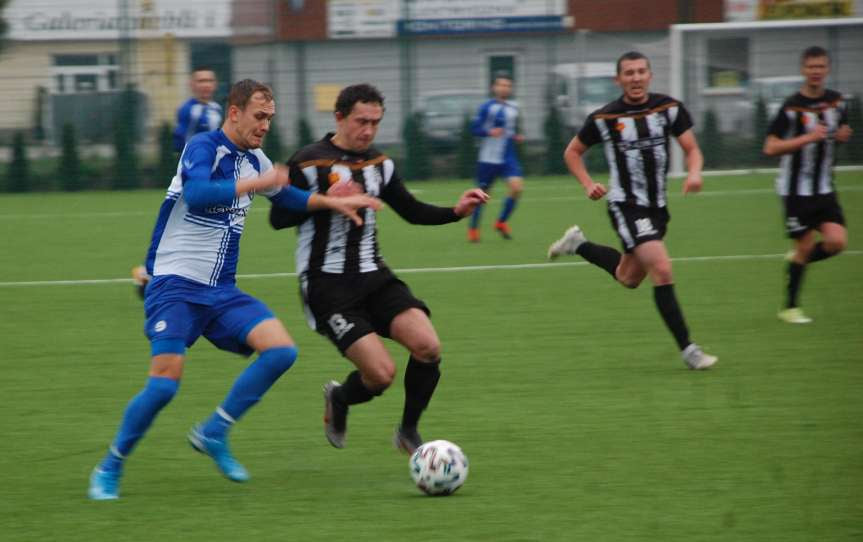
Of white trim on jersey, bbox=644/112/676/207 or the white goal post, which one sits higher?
the white goal post

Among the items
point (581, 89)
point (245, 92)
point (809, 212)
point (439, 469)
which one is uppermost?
point (581, 89)

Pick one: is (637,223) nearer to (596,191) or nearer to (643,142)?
(596,191)

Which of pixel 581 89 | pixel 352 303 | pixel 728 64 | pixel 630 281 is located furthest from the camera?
pixel 581 89

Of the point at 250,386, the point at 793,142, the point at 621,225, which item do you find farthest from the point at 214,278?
the point at 793,142

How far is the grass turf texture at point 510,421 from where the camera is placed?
4.72 m

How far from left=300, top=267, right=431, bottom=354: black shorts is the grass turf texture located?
2.04 feet

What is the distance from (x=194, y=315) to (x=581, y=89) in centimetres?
2024

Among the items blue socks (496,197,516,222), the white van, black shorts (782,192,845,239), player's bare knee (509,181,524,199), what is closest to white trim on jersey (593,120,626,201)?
black shorts (782,192,845,239)

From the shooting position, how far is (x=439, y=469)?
5.00 m

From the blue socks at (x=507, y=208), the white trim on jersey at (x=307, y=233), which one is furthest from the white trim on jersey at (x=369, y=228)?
the blue socks at (x=507, y=208)

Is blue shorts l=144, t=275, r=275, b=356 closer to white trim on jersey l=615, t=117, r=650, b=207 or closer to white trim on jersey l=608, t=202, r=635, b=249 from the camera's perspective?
white trim on jersey l=608, t=202, r=635, b=249

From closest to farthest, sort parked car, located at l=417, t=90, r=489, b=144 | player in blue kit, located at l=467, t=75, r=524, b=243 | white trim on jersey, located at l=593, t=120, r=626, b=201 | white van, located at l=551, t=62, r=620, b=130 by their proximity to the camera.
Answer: white trim on jersey, located at l=593, t=120, r=626, b=201 < player in blue kit, located at l=467, t=75, r=524, b=243 < parked car, located at l=417, t=90, r=489, b=144 < white van, located at l=551, t=62, r=620, b=130

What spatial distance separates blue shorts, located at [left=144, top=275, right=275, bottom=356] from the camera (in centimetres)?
507

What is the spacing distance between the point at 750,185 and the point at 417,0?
872 cm
